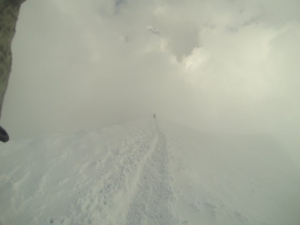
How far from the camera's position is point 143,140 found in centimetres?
1518

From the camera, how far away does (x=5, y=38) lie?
2.47 meters

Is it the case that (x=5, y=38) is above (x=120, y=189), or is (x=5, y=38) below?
above

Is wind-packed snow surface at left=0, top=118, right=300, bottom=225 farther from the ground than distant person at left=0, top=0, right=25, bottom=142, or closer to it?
closer to it

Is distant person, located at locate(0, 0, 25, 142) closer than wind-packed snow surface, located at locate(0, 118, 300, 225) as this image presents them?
Yes

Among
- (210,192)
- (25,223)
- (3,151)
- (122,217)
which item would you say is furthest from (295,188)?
(3,151)

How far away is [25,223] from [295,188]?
22193 millimetres

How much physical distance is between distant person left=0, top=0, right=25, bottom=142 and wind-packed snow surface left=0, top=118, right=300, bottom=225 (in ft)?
18.2

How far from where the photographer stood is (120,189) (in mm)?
7980

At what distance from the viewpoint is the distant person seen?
95.3 inches

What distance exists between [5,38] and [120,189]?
758 cm

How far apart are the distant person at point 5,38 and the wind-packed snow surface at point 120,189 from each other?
18.2ft

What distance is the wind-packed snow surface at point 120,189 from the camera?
21.2 feet

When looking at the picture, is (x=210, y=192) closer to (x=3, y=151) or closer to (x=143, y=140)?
(x=143, y=140)

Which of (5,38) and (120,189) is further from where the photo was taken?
(120,189)
